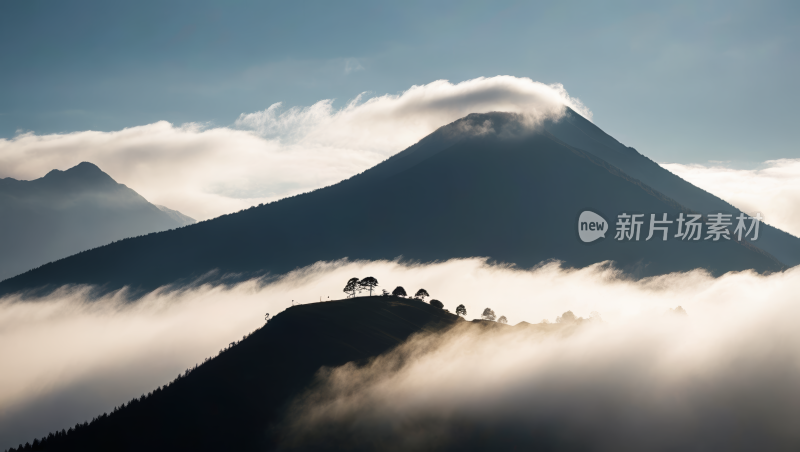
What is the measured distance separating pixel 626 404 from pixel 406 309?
8615 cm

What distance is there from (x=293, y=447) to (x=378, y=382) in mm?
33605

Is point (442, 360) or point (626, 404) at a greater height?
point (442, 360)

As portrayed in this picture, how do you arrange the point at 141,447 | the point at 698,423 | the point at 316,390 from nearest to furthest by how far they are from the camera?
the point at 141,447 → the point at 316,390 → the point at 698,423

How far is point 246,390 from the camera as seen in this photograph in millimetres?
140000

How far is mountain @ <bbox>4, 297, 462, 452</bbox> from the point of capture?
12712 cm

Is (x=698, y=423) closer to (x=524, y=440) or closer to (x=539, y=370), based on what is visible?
(x=539, y=370)

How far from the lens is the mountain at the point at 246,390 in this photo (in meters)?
127

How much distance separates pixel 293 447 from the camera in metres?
129

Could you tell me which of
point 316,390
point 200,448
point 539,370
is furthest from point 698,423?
point 200,448

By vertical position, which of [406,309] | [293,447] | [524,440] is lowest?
[524,440]

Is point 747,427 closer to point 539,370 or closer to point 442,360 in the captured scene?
point 539,370

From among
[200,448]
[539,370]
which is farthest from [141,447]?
[539,370]

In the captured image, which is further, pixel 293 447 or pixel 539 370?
pixel 539 370

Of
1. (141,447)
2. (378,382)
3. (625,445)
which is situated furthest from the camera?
(625,445)
